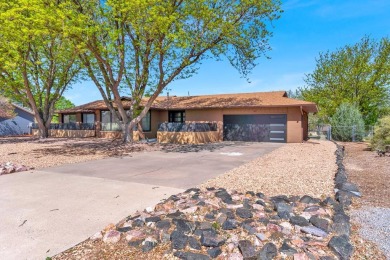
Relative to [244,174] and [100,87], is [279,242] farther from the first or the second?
[100,87]

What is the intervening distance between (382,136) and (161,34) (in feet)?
42.8

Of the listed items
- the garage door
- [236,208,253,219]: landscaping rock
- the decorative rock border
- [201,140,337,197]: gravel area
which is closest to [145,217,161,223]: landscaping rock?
the decorative rock border

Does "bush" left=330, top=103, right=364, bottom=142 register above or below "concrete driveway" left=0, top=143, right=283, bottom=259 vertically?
above

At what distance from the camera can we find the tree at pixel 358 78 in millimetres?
25297

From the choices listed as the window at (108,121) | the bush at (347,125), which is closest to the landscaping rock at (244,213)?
the window at (108,121)

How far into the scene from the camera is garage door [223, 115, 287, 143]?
18203 millimetres

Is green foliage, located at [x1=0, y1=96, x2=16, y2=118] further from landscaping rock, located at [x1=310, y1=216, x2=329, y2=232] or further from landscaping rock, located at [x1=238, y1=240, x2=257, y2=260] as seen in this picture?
landscaping rock, located at [x1=310, y1=216, x2=329, y2=232]

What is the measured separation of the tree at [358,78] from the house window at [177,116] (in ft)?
54.4

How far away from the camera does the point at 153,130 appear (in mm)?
22031

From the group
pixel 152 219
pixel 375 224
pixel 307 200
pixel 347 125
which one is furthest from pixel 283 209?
pixel 347 125

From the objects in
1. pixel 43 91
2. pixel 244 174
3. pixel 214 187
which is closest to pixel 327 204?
pixel 214 187

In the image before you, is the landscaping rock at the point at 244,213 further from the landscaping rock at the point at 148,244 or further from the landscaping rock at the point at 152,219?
the landscaping rock at the point at 148,244

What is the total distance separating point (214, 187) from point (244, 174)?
1.73 meters

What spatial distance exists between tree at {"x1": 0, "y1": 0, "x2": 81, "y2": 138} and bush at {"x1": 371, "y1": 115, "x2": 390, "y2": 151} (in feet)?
→ 54.4
